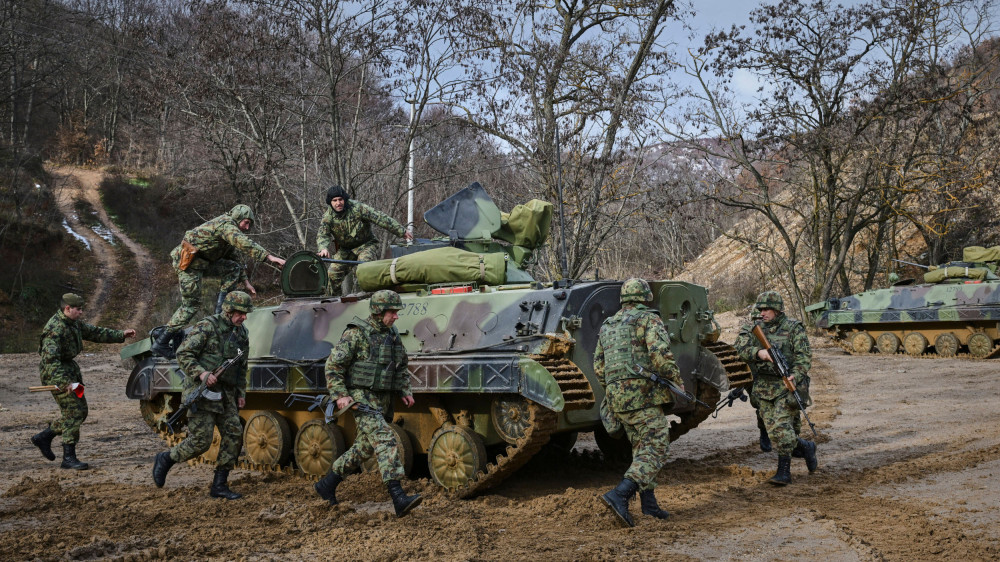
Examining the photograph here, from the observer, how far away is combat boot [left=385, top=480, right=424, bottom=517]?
22.2ft

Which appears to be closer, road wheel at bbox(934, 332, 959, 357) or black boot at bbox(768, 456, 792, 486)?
black boot at bbox(768, 456, 792, 486)

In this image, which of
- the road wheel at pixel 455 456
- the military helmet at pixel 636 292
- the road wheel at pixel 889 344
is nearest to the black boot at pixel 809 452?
the military helmet at pixel 636 292

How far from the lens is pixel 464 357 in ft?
26.2

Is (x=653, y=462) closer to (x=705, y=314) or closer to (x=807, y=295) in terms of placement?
(x=705, y=314)

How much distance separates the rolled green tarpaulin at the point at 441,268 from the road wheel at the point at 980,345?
15343 millimetres

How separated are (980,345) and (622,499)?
1682cm

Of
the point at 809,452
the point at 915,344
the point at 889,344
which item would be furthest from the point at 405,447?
the point at 889,344

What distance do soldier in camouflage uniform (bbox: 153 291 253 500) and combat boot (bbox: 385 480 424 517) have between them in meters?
1.78

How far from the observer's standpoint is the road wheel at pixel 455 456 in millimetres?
7809

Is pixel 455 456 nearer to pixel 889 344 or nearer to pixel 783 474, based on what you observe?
pixel 783 474

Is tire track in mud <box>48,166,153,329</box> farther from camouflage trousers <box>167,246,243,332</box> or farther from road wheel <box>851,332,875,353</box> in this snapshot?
road wheel <box>851,332,875,353</box>

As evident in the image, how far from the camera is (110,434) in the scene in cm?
1234

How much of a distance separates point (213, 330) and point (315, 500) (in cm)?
171

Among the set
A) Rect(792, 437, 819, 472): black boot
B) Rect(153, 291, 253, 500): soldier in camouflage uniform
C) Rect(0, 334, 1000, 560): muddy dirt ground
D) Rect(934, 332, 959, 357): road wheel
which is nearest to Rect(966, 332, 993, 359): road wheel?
Rect(934, 332, 959, 357): road wheel
